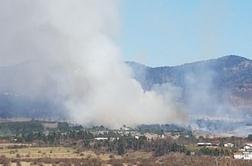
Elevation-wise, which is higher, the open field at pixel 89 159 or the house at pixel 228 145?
the house at pixel 228 145

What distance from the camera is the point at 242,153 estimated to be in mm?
77000

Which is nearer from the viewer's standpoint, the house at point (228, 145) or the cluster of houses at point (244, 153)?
the cluster of houses at point (244, 153)

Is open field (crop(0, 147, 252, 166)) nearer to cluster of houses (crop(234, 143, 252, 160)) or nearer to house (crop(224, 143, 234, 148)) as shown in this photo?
cluster of houses (crop(234, 143, 252, 160))

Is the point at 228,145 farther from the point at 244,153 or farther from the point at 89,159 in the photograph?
the point at 89,159

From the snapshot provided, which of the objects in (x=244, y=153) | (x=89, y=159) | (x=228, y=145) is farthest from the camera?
(x=228, y=145)

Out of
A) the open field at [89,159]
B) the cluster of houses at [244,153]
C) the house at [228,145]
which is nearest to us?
the open field at [89,159]

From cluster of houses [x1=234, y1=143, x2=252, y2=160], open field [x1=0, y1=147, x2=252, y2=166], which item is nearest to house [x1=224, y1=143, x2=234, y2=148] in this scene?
cluster of houses [x1=234, y1=143, x2=252, y2=160]

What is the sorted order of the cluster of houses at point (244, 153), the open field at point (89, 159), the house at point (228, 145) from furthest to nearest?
1. the house at point (228, 145)
2. the cluster of houses at point (244, 153)
3. the open field at point (89, 159)

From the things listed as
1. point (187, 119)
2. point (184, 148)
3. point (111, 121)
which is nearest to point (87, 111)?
point (111, 121)

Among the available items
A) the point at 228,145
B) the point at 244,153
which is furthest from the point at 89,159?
the point at 228,145

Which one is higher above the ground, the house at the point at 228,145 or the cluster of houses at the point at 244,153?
the house at the point at 228,145

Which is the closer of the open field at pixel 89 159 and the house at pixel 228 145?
the open field at pixel 89 159

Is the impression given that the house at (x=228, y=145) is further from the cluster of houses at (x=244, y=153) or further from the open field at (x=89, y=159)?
the open field at (x=89, y=159)

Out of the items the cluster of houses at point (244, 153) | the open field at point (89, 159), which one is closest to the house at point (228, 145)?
the cluster of houses at point (244, 153)
